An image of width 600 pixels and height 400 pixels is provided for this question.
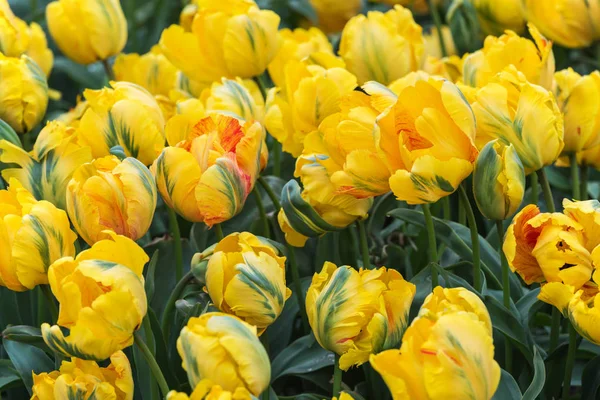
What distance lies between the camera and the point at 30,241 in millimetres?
824

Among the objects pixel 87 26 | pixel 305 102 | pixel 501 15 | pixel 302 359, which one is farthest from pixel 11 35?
pixel 501 15

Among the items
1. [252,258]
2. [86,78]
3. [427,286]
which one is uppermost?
[252,258]

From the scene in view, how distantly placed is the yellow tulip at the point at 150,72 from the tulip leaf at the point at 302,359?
24.6 inches

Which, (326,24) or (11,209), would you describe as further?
(326,24)

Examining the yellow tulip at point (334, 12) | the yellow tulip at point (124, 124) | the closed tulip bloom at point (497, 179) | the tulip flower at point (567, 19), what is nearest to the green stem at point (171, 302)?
the yellow tulip at point (124, 124)

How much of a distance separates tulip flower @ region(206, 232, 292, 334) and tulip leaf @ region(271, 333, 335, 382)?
0.14 m

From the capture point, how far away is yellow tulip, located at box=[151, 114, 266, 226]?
0.88 metres

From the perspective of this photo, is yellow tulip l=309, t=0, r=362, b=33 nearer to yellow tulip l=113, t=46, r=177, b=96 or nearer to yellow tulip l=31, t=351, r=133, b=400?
yellow tulip l=113, t=46, r=177, b=96

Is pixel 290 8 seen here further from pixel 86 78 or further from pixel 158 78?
pixel 158 78

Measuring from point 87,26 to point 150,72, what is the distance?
125mm

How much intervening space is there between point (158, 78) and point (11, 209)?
63 centimetres

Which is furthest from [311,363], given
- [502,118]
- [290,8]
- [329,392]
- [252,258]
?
[290,8]

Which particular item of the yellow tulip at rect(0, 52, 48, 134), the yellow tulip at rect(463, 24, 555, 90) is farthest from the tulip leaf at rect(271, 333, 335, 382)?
the yellow tulip at rect(0, 52, 48, 134)

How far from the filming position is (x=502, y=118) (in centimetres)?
88
